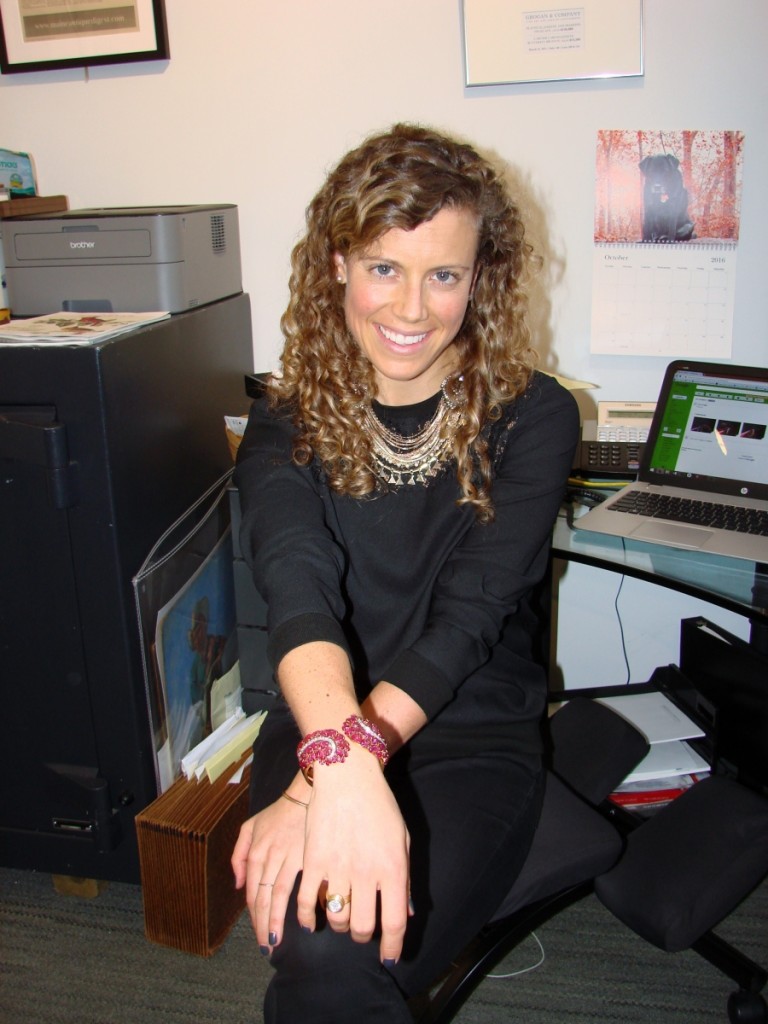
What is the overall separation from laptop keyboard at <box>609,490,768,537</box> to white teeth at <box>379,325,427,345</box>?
567mm

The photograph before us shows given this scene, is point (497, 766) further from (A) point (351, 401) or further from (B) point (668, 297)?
(B) point (668, 297)

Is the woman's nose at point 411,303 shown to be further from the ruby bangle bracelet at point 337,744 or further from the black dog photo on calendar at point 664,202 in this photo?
the black dog photo on calendar at point 664,202

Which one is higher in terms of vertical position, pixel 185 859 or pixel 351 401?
pixel 351 401

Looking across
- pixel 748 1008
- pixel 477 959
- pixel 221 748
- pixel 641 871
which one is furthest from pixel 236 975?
pixel 748 1008

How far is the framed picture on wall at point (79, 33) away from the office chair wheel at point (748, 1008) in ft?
6.60

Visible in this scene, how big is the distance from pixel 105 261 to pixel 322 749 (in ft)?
3.45

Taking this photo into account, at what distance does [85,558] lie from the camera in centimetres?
134

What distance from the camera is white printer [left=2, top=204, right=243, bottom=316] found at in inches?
60.6

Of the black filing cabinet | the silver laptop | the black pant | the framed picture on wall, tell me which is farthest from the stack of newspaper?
the framed picture on wall

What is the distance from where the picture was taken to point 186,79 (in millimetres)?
1812

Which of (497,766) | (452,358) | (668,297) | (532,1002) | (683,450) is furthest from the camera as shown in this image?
(668,297)

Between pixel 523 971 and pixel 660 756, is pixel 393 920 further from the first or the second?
pixel 660 756

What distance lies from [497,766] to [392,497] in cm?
39

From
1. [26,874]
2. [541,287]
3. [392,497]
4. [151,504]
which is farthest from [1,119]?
[26,874]
